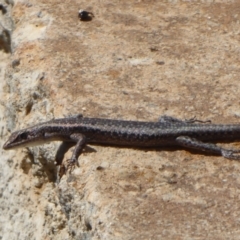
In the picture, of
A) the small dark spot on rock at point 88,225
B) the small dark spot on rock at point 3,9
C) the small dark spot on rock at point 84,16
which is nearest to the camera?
the small dark spot on rock at point 88,225

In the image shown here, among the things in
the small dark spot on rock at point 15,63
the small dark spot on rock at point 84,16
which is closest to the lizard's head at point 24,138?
the small dark spot on rock at point 15,63

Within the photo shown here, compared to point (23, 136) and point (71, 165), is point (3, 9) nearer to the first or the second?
point (23, 136)

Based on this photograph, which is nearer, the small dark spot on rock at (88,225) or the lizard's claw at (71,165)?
the small dark spot on rock at (88,225)

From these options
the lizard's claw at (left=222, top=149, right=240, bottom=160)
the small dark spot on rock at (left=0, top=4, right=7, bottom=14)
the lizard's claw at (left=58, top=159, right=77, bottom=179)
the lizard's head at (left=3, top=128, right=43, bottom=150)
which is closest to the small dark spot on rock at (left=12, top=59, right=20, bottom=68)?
the lizard's head at (left=3, top=128, right=43, bottom=150)

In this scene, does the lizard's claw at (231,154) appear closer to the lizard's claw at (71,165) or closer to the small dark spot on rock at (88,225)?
the lizard's claw at (71,165)

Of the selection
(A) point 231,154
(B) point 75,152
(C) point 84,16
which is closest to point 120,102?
(B) point 75,152
